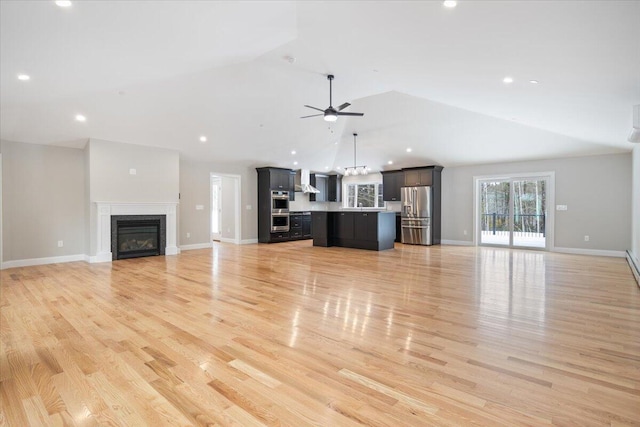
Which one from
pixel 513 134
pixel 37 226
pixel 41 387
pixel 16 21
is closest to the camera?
pixel 41 387

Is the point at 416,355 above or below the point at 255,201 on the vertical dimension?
below

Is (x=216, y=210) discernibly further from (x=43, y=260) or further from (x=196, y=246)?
(x=43, y=260)

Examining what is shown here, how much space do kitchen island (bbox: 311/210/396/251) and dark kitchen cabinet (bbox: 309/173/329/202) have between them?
2552mm

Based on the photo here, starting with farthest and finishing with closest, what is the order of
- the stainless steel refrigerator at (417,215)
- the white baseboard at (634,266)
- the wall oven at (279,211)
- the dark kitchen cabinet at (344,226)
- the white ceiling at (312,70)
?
1. the wall oven at (279,211)
2. the stainless steel refrigerator at (417,215)
3. the dark kitchen cabinet at (344,226)
4. the white baseboard at (634,266)
5. the white ceiling at (312,70)

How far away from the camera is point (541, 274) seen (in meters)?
5.25

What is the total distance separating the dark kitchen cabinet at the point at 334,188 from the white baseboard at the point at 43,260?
7.66m

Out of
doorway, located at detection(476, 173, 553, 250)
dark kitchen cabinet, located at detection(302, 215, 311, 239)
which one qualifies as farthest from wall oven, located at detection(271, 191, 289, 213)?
doorway, located at detection(476, 173, 553, 250)

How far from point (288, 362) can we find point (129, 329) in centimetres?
162

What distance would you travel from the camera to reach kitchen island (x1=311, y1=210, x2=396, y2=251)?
8.07 meters

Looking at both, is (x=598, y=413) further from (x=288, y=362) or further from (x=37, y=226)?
(x=37, y=226)

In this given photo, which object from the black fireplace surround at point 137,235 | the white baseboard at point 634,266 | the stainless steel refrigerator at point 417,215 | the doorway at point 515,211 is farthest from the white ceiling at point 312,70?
the white baseboard at point 634,266

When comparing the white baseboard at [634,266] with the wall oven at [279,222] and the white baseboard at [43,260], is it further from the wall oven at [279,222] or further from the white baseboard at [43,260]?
the white baseboard at [43,260]

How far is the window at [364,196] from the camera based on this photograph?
11.3m

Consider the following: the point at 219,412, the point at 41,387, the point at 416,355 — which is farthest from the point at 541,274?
the point at 41,387
